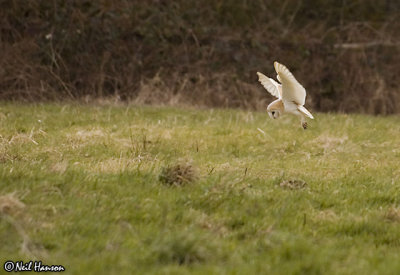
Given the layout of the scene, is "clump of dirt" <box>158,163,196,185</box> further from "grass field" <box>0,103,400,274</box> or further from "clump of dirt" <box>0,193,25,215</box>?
"clump of dirt" <box>0,193,25,215</box>

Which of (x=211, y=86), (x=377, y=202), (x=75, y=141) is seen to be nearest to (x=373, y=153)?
(x=377, y=202)

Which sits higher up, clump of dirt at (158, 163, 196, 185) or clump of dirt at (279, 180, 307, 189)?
clump of dirt at (158, 163, 196, 185)

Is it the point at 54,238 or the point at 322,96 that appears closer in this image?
the point at 54,238

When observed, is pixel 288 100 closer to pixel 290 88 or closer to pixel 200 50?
pixel 290 88

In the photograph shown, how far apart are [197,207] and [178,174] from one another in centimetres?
59

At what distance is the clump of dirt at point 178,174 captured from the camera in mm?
5770

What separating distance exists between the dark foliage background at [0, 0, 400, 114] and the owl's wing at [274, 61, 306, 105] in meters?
7.75

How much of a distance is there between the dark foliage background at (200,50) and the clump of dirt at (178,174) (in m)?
8.46

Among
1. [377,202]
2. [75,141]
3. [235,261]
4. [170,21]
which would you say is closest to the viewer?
[235,261]

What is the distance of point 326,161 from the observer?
25.3ft

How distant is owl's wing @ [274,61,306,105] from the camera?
633 centimetres

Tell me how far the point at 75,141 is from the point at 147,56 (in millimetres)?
9054

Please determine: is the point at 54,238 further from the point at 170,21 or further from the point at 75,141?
the point at 170,21

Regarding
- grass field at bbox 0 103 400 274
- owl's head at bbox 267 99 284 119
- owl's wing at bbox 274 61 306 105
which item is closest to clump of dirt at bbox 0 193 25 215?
grass field at bbox 0 103 400 274
